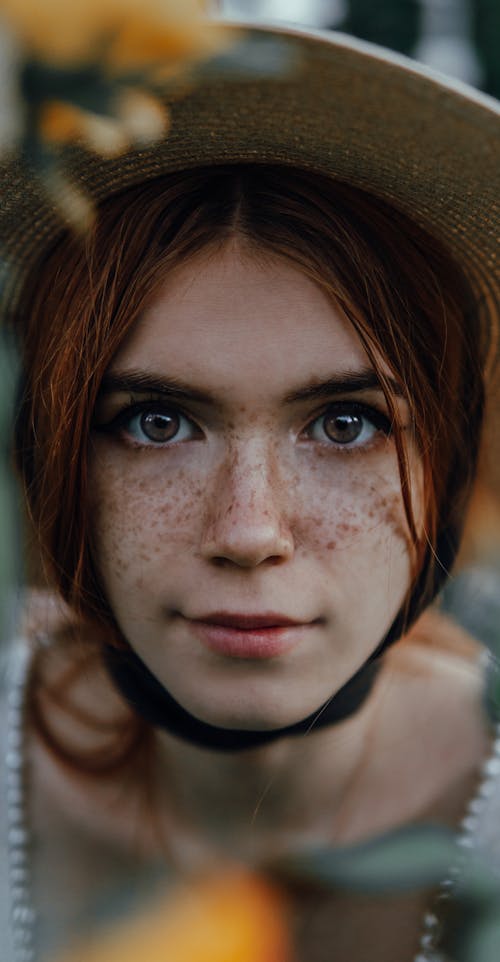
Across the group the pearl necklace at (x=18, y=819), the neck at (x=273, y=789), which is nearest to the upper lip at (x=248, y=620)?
the neck at (x=273, y=789)

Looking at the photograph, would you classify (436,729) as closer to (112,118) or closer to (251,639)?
(251,639)

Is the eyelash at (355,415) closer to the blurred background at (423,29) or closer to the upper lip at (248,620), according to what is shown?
the upper lip at (248,620)

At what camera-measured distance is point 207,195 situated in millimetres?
977

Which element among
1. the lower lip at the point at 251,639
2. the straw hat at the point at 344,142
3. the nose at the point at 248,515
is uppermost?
the straw hat at the point at 344,142

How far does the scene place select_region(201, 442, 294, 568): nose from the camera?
0.90 metres

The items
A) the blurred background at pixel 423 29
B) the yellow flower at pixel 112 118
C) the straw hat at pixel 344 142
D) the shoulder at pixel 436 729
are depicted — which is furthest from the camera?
the shoulder at pixel 436 729

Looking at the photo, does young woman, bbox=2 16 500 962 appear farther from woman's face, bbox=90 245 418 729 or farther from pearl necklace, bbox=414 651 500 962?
pearl necklace, bbox=414 651 500 962

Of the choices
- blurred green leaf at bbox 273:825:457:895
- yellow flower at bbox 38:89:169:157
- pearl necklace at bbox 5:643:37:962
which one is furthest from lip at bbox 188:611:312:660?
pearl necklace at bbox 5:643:37:962

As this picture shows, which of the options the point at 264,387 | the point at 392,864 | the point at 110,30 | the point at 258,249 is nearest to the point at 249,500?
the point at 264,387

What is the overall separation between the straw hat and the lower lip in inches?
17.6

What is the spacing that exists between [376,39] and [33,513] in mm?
746

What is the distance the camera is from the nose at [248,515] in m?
0.90

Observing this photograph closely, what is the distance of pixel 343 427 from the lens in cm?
98

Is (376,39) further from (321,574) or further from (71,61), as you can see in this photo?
(71,61)
